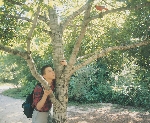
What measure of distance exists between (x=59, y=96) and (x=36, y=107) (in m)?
0.60

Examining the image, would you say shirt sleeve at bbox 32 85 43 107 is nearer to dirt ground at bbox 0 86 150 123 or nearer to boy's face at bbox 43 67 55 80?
boy's face at bbox 43 67 55 80

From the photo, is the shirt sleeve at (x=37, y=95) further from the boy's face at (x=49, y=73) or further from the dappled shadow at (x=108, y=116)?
the dappled shadow at (x=108, y=116)

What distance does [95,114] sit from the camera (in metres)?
10.9

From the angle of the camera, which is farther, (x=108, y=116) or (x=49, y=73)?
(x=108, y=116)

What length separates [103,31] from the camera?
6.81 m

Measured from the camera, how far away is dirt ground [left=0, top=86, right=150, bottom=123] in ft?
32.3

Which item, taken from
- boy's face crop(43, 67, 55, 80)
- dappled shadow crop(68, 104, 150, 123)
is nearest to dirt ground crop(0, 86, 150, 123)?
dappled shadow crop(68, 104, 150, 123)

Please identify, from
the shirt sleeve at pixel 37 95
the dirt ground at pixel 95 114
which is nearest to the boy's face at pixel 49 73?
the shirt sleeve at pixel 37 95

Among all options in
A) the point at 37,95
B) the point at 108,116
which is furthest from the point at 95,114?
the point at 37,95

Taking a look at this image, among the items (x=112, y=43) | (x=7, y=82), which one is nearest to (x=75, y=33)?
(x=112, y=43)

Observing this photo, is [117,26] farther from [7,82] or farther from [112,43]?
[7,82]

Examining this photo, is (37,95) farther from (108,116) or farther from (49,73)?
(108,116)

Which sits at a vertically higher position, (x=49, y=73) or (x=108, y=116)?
(x=49, y=73)

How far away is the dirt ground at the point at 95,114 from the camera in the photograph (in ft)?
32.3
